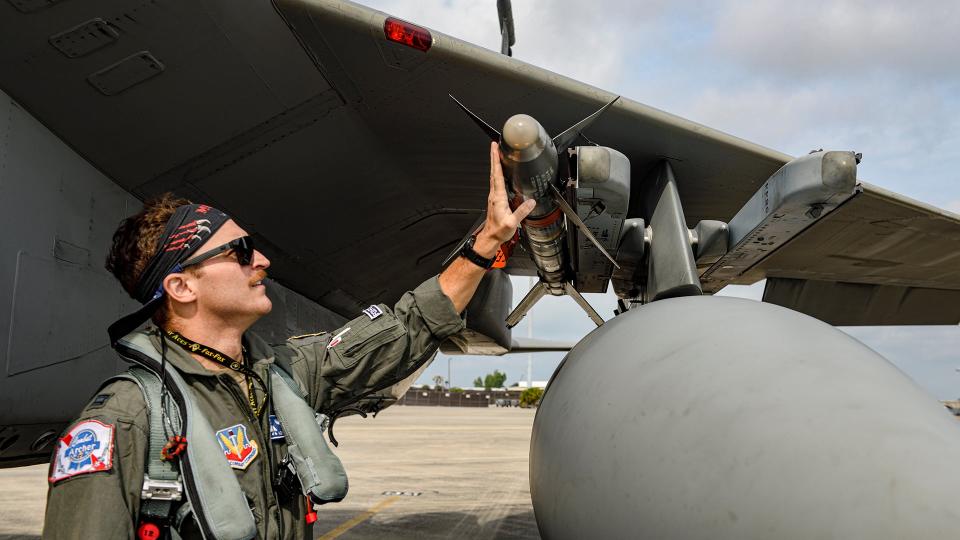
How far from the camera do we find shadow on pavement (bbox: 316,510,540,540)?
6.79 m

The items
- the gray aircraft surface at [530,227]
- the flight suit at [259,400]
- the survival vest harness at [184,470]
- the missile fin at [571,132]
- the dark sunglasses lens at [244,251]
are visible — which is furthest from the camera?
the missile fin at [571,132]

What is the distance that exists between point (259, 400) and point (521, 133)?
5.54ft

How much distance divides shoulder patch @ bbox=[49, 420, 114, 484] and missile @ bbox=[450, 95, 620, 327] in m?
2.13

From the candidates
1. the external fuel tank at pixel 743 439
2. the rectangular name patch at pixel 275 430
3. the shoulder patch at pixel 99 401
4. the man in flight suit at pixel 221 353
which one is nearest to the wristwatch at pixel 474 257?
the man in flight suit at pixel 221 353

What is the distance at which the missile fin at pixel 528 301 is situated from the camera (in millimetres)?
4766

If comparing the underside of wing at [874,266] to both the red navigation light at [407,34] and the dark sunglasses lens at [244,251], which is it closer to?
the red navigation light at [407,34]

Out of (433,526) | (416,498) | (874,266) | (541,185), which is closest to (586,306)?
(541,185)

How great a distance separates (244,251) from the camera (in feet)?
7.40

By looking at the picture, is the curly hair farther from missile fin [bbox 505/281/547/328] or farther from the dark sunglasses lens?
missile fin [bbox 505/281/547/328]

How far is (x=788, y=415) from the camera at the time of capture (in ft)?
6.58

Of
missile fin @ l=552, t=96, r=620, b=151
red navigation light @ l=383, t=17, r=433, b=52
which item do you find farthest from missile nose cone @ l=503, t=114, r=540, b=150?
red navigation light @ l=383, t=17, r=433, b=52

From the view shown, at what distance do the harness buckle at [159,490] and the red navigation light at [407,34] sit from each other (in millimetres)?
2543

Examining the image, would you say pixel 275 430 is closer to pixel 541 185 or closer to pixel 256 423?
pixel 256 423

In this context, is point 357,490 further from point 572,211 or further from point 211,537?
point 211,537
